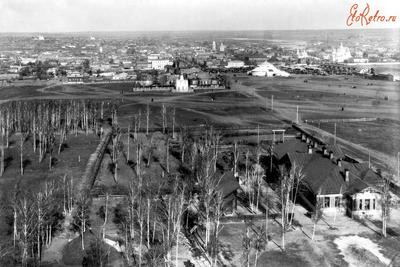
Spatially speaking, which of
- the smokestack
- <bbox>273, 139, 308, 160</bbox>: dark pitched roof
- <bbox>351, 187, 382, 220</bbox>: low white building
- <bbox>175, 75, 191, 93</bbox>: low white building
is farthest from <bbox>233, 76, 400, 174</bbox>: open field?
<bbox>351, 187, 382, 220</bbox>: low white building

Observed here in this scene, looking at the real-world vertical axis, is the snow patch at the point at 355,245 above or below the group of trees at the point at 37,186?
below

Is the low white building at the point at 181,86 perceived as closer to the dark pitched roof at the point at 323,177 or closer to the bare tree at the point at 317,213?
the dark pitched roof at the point at 323,177

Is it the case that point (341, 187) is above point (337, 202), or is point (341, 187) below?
above

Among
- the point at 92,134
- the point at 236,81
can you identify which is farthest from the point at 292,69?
the point at 92,134

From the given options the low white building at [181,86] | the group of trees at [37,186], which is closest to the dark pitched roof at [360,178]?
the group of trees at [37,186]

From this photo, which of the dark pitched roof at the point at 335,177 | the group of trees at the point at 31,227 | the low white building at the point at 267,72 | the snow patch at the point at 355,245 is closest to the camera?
the group of trees at the point at 31,227

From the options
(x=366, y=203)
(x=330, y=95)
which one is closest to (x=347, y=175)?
(x=366, y=203)

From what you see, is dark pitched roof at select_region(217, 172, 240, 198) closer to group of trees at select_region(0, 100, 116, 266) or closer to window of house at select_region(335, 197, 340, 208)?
window of house at select_region(335, 197, 340, 208)

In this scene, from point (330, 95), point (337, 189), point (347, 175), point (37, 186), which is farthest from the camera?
point (330, 95)

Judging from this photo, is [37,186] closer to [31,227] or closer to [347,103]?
[31,227]
